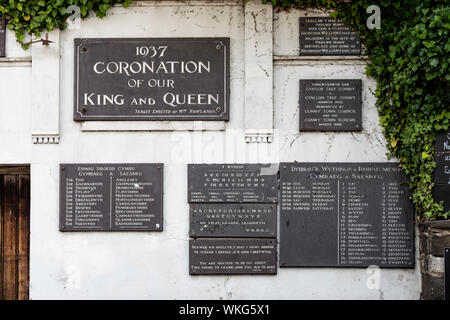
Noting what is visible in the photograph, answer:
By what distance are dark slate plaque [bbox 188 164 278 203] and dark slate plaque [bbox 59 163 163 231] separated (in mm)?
417

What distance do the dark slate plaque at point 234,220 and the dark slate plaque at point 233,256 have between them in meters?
0.08

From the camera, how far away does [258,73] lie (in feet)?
19.1

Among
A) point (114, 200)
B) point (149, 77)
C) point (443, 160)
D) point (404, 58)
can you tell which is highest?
point (404, 58)

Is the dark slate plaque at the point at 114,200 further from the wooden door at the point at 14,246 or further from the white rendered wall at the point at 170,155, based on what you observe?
the wooden door at the point at 14,246

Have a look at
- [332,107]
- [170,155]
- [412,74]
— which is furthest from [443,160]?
[170,155]

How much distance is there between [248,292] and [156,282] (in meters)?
1.04

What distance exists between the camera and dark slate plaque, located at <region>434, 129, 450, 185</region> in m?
5.42

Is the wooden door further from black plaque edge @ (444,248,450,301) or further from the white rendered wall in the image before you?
black plaque edge @ (444,248,450,301)

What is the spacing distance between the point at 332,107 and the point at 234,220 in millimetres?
1690

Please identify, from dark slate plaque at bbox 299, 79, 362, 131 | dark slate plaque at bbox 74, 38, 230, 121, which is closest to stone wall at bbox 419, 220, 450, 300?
dark slate plaque at bbox 299, 79, 362, 131

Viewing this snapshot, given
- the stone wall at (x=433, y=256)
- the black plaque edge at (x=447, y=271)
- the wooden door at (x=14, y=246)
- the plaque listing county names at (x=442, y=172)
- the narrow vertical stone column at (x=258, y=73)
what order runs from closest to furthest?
the black plaque edge at (x=447, y=271) → the stone wall at (x=433, y=256) → the plaque listing county names at (x=442, y=172) → the narrow vertical stone column at (x=258, y=73) → the wooden door at (x=14, y=246)

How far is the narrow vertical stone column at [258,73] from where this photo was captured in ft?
19.1

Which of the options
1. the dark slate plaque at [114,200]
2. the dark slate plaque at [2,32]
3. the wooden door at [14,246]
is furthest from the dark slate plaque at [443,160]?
the dark slate plaque at [2,32]

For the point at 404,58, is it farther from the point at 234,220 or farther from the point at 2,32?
the point at 2,32
